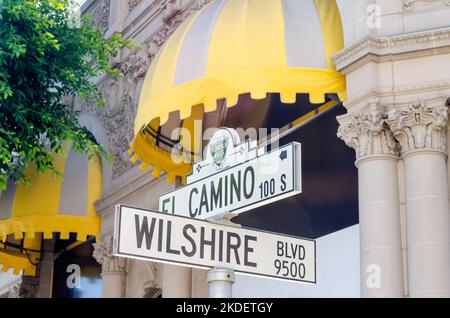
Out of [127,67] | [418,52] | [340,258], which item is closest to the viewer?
[418,52]

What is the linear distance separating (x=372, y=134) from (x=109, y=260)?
813 cm

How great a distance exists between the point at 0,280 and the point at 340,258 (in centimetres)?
1268

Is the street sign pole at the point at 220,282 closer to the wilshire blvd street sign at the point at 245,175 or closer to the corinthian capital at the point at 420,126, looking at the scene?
the wilshire blvd street sign at the point at 245,175

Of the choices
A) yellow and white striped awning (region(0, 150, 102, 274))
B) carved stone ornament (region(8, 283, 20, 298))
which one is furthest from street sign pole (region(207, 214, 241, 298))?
carved stone ornament (region(8, 283, 20, 298))

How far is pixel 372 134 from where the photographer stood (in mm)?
9297

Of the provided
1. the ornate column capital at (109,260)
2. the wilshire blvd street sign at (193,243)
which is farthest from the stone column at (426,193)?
the ornate column capital at (109,260)

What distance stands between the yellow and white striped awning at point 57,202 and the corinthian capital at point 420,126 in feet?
26.7

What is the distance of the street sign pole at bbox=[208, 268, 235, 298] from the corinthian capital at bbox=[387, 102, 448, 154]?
4666 mm

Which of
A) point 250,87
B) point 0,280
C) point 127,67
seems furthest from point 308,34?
point 0,280

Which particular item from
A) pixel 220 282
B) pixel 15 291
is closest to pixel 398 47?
pixel 220 282

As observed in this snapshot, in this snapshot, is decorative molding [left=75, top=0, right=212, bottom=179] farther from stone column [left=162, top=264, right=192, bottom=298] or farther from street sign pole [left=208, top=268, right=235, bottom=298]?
street sign pole [left=208, top=268, right=235, bottom=298]

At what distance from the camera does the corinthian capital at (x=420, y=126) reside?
901 centimetres
